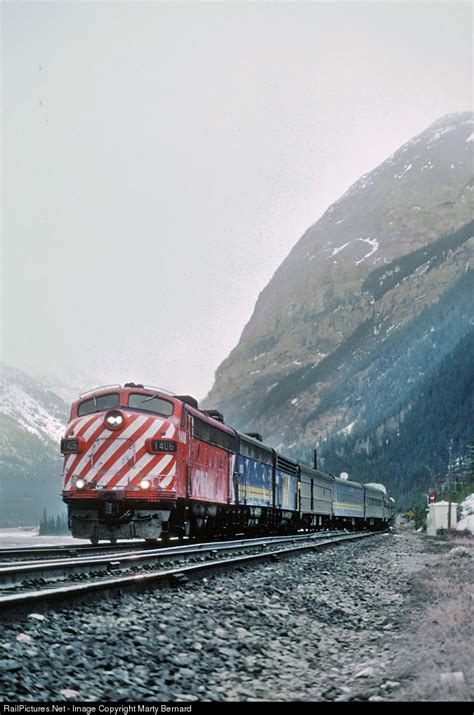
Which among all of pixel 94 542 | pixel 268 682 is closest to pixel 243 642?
pixel 268 682

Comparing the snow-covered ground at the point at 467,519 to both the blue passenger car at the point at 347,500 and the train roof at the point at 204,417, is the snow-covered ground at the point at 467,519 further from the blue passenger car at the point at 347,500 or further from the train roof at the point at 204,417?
the train roof at the point at 204,417

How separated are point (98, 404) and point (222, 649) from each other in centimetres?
1380

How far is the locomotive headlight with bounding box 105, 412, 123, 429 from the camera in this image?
66.2 ft

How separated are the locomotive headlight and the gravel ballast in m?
8.02

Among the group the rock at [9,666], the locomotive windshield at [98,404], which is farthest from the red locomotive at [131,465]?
the rock at [9,666]

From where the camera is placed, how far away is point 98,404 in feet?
69.6

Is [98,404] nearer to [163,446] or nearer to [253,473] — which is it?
[163,446]

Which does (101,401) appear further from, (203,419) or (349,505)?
(349,505)

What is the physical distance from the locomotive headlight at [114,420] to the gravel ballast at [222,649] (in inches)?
316

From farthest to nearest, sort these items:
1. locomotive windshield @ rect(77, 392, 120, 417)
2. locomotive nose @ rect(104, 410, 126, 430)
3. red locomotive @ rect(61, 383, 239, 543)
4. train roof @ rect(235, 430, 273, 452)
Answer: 1. train roof @ rect(235, 430, 273, 452)
2. locomotive windshield @ rect(77, 392, 120, 417)
3. locomotive nose @ rect(104, 410, 126, 430)
4. red locomotive @ rect(61, 383, 239, 543)

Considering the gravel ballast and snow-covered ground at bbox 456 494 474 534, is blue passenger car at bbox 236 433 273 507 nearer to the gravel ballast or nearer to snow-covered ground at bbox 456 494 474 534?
the gravel ballast

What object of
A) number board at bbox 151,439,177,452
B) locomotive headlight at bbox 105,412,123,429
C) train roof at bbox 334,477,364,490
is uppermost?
locomotive headlight at bbox 105,412,123,429

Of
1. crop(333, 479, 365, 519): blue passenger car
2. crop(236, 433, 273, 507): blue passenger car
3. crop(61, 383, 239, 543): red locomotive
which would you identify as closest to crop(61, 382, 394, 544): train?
crop(61, 383, 239, 543): red locomotive

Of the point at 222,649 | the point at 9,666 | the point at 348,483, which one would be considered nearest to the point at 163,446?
the point at 222,649
